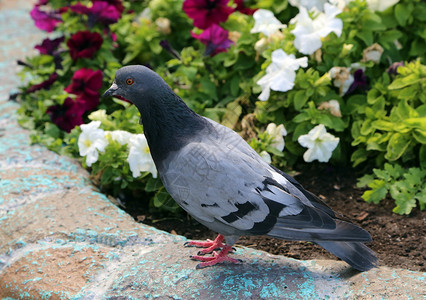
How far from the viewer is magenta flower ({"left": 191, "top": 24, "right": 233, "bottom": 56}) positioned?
3.96 metres

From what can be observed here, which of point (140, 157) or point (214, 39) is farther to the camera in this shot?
→ point (214, 39)

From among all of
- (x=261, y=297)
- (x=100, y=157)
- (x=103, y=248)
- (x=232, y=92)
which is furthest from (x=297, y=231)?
(x=232, y=92)

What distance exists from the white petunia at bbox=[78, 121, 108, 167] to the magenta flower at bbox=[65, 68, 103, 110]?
0.60 m

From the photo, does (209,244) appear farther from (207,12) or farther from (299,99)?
(207,12)

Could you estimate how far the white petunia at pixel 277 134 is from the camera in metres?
3.47

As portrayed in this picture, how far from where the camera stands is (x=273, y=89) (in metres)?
3.48

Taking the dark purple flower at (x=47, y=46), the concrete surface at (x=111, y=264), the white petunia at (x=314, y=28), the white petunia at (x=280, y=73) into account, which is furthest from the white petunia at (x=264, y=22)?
the dark purple flower at (x=47, y=46)

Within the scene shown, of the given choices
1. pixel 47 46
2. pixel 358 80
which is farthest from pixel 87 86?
pixel 358 80

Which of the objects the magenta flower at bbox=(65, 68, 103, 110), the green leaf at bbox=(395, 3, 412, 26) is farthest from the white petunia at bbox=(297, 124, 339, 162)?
the magenta flower at bbox=(65, 68, 103, 110)

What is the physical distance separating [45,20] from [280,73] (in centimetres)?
225

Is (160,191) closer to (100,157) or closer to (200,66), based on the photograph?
(100,157)

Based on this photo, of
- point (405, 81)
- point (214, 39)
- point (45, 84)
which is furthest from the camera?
point (45, 84)

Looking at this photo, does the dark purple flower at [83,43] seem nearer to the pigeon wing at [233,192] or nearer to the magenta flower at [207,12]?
the magenta flower at [207,12]

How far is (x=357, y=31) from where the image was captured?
3.78m
